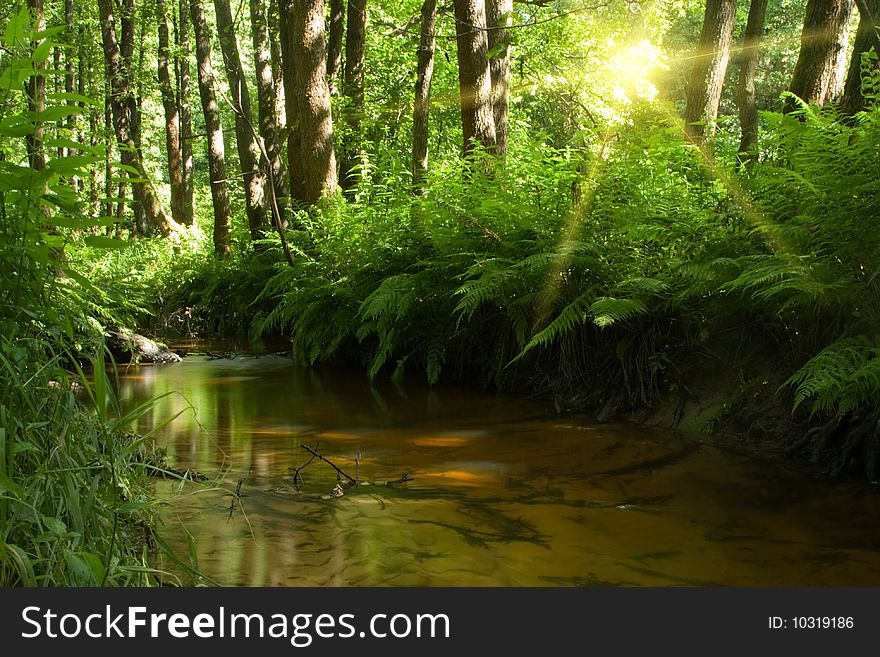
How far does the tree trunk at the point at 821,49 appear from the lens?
8.01 meters

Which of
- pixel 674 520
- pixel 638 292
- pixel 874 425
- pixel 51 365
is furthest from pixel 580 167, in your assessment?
pixel 51 365

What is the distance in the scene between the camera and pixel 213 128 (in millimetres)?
17953

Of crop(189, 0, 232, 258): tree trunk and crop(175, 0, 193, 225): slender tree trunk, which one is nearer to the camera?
crop(189, 0, 232, 258): tree trunk

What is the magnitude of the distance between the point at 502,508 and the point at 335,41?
13.6m

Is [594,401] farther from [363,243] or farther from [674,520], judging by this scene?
[363,243]

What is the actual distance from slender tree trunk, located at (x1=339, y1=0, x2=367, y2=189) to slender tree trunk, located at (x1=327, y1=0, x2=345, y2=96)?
21 centimetres

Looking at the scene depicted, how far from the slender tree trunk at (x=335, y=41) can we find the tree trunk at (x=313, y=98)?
332 centimetres

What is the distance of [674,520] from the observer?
154 inches

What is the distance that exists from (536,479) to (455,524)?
0.92 m

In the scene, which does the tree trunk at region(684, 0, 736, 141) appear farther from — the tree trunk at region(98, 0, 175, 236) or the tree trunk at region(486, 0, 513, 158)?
the tree trunk at region(98, 0, 175, 236)

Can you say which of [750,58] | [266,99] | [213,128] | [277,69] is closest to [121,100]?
[213,128]

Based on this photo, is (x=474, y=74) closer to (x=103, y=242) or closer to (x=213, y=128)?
(x=103, y=242)

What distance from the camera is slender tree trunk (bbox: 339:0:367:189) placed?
14383 mm

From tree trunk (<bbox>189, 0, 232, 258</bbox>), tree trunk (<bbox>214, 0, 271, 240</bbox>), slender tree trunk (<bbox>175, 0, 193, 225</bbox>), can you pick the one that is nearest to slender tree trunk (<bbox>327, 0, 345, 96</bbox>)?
tree trunk (<bbox>214, 0, 271, 240</bbox>)
